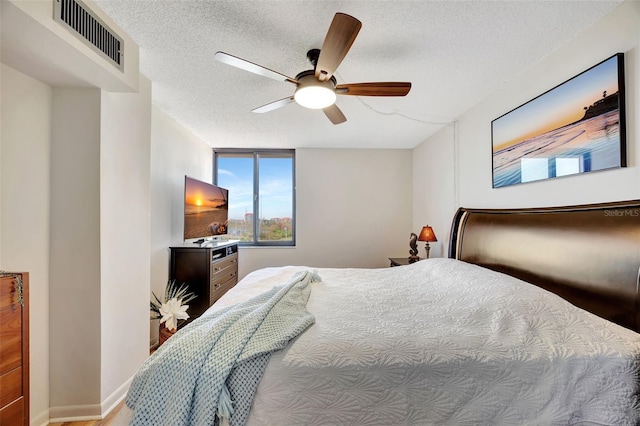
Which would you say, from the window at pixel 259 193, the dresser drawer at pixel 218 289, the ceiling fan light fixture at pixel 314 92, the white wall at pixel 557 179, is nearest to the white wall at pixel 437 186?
the white wall at pixel 557 179

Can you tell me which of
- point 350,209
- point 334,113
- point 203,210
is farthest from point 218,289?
point 334,113

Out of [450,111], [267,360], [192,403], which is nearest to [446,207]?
[450,111]

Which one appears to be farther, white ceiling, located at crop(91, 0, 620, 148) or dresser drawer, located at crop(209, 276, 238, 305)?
dresser drawer, located at crop(209, 276, 238, 305)

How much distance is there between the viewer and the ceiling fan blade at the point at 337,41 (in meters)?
1.23

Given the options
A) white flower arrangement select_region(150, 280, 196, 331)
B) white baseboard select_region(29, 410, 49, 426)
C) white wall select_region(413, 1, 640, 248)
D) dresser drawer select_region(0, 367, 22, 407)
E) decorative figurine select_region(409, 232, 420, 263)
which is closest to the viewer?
dresser drawer select_region(0, 367, 22, 407)

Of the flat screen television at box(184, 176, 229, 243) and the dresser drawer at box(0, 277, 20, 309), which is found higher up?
the flat screen television at box(184, 176, 229, 243)

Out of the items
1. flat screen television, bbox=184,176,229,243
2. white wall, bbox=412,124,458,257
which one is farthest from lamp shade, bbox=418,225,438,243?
flat screen television, bbox=184,176,229,243

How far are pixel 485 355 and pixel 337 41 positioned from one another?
1.57 meters

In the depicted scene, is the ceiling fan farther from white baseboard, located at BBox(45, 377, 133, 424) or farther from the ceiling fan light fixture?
white baseboard, located at BBox(45, 377, 133, 424)

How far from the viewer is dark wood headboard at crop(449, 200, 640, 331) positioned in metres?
1.22

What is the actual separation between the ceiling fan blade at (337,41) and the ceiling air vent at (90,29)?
1176mm

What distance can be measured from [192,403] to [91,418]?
1388mm

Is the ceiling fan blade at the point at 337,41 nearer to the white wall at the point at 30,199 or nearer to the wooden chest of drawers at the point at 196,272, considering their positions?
the white wall at the point at 30,199

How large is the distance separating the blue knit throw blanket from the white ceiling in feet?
5.25
